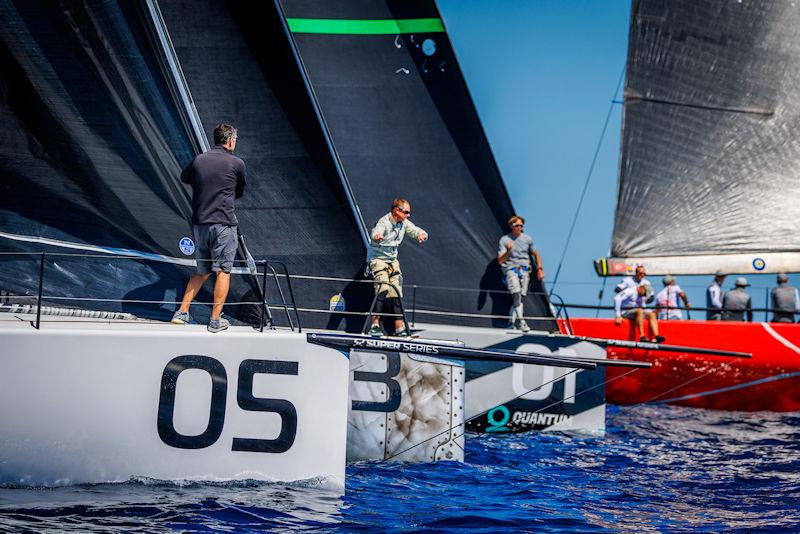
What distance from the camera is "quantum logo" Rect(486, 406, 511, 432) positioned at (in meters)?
10.5

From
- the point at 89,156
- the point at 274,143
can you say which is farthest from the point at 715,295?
the point at 89,156

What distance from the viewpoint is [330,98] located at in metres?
11.0

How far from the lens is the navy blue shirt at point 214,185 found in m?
6.48

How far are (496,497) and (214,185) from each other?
9.37 ft

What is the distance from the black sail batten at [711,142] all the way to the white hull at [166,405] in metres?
8.66

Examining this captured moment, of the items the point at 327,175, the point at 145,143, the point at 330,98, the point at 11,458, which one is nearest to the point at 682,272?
the point at 330,98

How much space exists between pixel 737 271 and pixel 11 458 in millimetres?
10527

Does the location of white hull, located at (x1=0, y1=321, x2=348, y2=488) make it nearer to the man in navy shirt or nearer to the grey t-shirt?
the man in navy shirt

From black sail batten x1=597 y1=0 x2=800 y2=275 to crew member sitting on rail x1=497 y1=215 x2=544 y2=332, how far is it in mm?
3364

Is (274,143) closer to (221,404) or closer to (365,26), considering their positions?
(365,26)

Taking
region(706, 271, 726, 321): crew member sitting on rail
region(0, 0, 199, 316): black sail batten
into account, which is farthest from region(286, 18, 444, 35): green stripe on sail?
region(706, 271, 726, 321): crew member sitting on rail

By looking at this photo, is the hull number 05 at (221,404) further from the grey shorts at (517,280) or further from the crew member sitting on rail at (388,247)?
the grey shorts at (517,280)

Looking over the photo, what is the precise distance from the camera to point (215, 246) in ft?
21.2

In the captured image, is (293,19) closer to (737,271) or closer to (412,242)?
(412,242)
